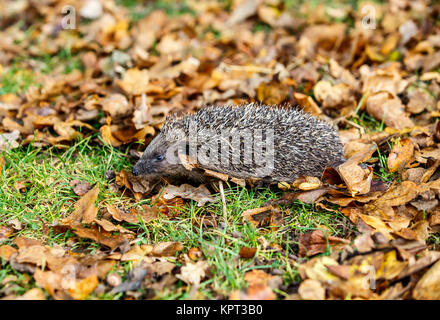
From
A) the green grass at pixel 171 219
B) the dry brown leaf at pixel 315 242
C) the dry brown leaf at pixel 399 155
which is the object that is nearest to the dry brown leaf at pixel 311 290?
the green grass at pixel 171 219

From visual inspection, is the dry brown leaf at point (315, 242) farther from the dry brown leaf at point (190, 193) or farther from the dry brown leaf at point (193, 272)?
the dry brown leaf at point (190, 193)

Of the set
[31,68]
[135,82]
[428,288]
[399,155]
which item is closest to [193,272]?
[428,288]

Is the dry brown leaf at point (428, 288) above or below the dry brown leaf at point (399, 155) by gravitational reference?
below

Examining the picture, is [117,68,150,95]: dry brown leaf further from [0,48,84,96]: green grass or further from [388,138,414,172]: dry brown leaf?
[388,138,414,172]: dry brown leaf

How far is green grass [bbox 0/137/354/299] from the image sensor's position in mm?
3305

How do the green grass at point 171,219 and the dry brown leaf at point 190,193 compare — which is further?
the dry brown leaf at point 190,193

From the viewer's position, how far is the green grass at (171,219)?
3.30m

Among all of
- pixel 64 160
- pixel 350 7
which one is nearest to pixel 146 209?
pixel 64 160

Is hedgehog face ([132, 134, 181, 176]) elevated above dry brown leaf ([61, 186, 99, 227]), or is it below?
above

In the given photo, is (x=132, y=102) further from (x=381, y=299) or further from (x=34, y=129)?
(x=381, y=299)

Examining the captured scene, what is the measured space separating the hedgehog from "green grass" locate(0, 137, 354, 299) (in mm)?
281

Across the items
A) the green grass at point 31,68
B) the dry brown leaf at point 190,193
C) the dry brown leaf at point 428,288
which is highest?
the green grass at point 31,68

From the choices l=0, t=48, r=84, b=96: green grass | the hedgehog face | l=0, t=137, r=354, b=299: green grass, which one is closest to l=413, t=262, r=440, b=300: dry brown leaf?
l=0, t=137, r=354, b=299: green grass
